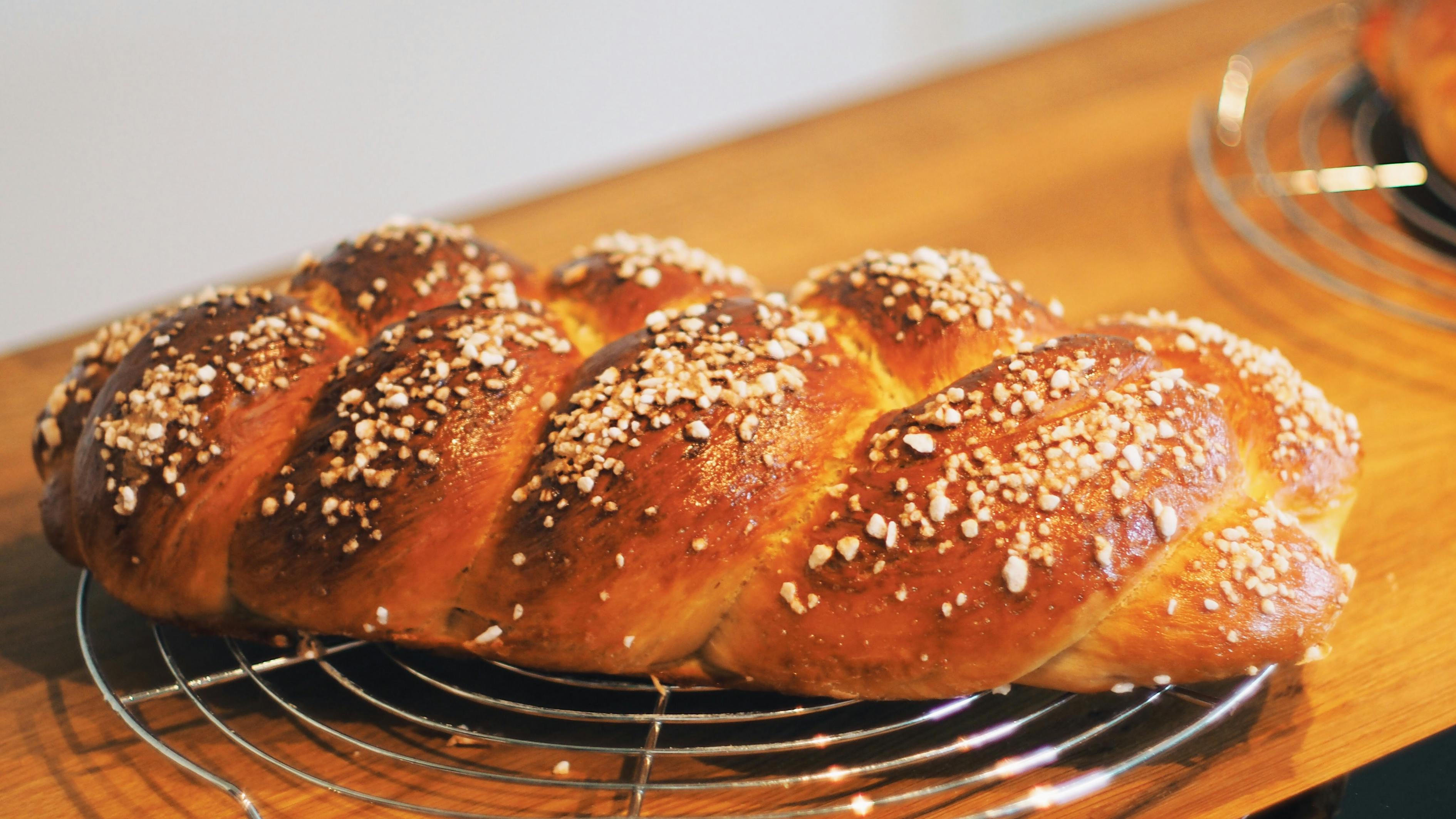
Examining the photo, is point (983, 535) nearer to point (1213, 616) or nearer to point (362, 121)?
point (1213, 616)

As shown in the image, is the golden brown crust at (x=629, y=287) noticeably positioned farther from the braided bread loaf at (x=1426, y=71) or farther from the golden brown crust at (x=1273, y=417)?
the braided bread loaf at (x=1426, y=71)

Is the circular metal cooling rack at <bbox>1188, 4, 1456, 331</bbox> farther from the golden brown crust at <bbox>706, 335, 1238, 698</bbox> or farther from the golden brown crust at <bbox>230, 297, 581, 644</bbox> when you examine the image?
the golden brown crust at <bbox>230, 297, 581, 644</bbox>

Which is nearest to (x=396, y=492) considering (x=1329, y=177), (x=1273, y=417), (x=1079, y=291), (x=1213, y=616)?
(x=1213, y=616)

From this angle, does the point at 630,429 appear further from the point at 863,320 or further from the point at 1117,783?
the point at 1117,783

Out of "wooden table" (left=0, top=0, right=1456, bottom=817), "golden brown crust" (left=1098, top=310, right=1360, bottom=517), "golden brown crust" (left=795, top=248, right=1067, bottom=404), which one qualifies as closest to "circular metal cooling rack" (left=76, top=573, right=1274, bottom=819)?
"wooden table" (left=0, top=0, right=1456, bottom=817)

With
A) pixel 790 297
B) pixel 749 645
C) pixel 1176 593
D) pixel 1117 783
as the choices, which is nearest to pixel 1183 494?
pixel 1176 593

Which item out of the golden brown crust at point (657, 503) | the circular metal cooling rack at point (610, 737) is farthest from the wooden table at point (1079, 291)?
the golden brown crust at point (657, 503)
